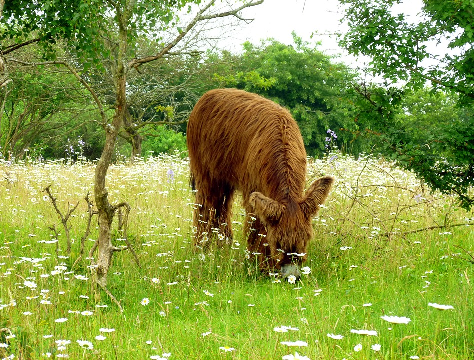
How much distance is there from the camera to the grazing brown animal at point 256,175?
17.6 feet

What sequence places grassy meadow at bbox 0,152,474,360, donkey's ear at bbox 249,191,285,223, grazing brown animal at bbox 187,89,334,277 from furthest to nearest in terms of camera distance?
grazing brown animal at bbox 187,89,334,277, donkey's ear at bbox 249,191,285,223, grassy meadow at bbox 0,152,474,360

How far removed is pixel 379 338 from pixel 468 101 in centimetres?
247

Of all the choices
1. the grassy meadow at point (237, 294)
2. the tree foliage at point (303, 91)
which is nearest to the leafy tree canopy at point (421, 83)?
the grassy meadow at point (237, 294)

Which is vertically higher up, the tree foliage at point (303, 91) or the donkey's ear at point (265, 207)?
the tree foliage at point (303, 91)

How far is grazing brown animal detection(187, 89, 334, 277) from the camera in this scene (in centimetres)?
538

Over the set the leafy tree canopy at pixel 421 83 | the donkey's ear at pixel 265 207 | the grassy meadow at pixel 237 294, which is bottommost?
the grassy meadow at pixel 237 294

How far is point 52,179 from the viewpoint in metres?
10.1

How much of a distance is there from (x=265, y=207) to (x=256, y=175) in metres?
0.84

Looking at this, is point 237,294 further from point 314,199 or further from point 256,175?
point 256,175

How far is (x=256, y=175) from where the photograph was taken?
5.99 m

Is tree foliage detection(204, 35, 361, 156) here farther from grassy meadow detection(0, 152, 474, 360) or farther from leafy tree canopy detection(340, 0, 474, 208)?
leafy tree canopy detection(340, 0, 474, 208)

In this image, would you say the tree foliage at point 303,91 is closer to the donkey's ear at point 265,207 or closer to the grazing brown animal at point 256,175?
the grazing brown animal at point 256,175

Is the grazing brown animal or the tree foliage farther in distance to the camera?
the tree foliage

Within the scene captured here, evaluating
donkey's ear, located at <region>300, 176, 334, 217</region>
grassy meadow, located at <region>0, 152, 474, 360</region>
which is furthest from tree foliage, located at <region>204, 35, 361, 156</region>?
donkey's ear, located at <region>300, 176, 334, 217</region>
